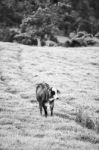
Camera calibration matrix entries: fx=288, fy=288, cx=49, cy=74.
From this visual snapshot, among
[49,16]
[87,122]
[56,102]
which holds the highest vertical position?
[49,16]

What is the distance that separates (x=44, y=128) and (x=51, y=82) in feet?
42.6

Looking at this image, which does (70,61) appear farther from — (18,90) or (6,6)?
(6,6)

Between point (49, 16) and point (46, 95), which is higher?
point (49, 16)

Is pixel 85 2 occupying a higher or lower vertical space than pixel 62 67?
higher

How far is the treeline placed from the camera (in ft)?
188

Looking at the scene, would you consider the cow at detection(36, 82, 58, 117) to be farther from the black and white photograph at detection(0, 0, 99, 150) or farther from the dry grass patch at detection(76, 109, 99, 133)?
the dry grass patch at detection(76, 109, 99, 133)

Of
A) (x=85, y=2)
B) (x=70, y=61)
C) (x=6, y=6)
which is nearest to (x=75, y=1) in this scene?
(x=85, y=2)

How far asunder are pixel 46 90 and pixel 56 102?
173 inches

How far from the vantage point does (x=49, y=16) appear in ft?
189

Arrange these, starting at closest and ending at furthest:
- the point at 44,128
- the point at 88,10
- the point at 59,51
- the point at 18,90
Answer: the point at 44,128, the point at 18,90, the point at 59,51, the point at 88,10

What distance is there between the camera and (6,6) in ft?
233

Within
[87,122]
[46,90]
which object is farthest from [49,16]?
[87,122]

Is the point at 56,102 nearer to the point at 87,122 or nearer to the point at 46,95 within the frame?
the point at 46,95

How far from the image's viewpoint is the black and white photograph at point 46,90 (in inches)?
432
